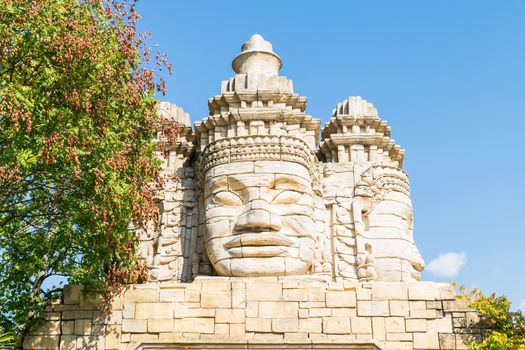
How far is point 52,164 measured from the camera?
11.8 m

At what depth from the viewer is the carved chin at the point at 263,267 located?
1401cm

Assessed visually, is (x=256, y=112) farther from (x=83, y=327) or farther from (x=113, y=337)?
(x=83, y=327)

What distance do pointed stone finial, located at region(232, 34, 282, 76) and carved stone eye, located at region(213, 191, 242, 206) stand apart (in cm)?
370

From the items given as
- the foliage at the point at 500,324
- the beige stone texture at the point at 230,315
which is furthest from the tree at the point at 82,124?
the foliage at the point at 500,324

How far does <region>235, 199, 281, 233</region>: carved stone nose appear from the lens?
14242mm

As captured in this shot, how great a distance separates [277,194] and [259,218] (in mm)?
882

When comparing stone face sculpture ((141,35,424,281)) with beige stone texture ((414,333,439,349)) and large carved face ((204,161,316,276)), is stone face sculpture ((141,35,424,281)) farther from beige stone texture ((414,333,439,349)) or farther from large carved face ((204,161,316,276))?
beige stone texture ((414,333,439,349))

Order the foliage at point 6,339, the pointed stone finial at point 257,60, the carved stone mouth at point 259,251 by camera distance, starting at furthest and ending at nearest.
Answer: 1. the pointed stone finial at point 257,60
2. the carved stone mouth at point 259,251
3. the foliage at point 6,339

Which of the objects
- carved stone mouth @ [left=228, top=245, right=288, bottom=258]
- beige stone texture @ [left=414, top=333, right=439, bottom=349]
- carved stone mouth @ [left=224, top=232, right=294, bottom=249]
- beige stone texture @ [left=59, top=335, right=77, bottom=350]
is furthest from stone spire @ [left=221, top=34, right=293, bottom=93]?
beige stone texture @ [left=59, top=335, right=77, bottom=350]

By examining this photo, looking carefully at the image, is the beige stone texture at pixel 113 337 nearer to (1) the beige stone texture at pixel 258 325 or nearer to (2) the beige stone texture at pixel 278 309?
(1) the beige stone texture at pixel 258 325

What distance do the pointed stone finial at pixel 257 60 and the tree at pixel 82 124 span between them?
4.55 m

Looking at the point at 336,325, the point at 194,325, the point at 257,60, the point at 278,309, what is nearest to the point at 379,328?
the point at 336,325

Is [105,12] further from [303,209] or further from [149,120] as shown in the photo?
[303,209]

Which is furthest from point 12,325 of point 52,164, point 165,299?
point 52,164
